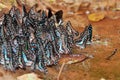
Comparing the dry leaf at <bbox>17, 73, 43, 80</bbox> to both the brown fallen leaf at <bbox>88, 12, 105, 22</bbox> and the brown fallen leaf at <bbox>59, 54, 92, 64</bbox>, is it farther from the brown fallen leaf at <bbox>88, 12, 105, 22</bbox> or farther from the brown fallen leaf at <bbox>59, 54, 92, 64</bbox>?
the brown fallen leaf at <bbox>88, 12, 105, 22</bbox>

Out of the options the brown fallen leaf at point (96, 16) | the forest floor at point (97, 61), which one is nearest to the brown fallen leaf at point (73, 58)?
the forest floor at point (97, 61)

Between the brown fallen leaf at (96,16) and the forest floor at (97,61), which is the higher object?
the brown fallen leaf at (96,16)

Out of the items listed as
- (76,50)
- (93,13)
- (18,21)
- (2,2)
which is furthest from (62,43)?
(2,2)

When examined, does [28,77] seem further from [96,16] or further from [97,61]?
[96,16]

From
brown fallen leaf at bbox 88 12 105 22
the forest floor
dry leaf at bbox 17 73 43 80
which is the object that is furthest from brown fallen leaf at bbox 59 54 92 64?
brown fallen leaf at bbox 88 12 105 22

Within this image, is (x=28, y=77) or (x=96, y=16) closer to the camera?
(x=28, y=77)

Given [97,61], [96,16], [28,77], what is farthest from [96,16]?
[28,77]

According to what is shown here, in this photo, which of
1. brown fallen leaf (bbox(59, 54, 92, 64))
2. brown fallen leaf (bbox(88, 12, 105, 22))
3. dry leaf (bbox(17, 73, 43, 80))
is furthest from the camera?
brown fallen leaf (bbox(88, 12, 105, 22))

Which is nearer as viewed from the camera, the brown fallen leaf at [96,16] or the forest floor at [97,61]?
the forest floor at [97,61]

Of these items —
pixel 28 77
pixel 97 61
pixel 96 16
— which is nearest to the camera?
pixel 28 77

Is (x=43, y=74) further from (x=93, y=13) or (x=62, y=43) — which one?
(x=93, y=13)

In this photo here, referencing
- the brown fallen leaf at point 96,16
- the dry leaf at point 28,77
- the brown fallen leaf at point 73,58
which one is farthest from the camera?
the brown fallen leaf at point 96,16

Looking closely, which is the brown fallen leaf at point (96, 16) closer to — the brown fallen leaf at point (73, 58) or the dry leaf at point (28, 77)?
the brown fallen leaf at point (73, 58)

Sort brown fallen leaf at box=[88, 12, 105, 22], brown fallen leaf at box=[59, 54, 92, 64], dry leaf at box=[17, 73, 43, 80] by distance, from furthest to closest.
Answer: brown fallen leaf at box=[88, 12, 105, 22] < brown fallen leaf at box=[59, 54, 92, 64] < dry leaf at box=[17, 73, 43, 80]
